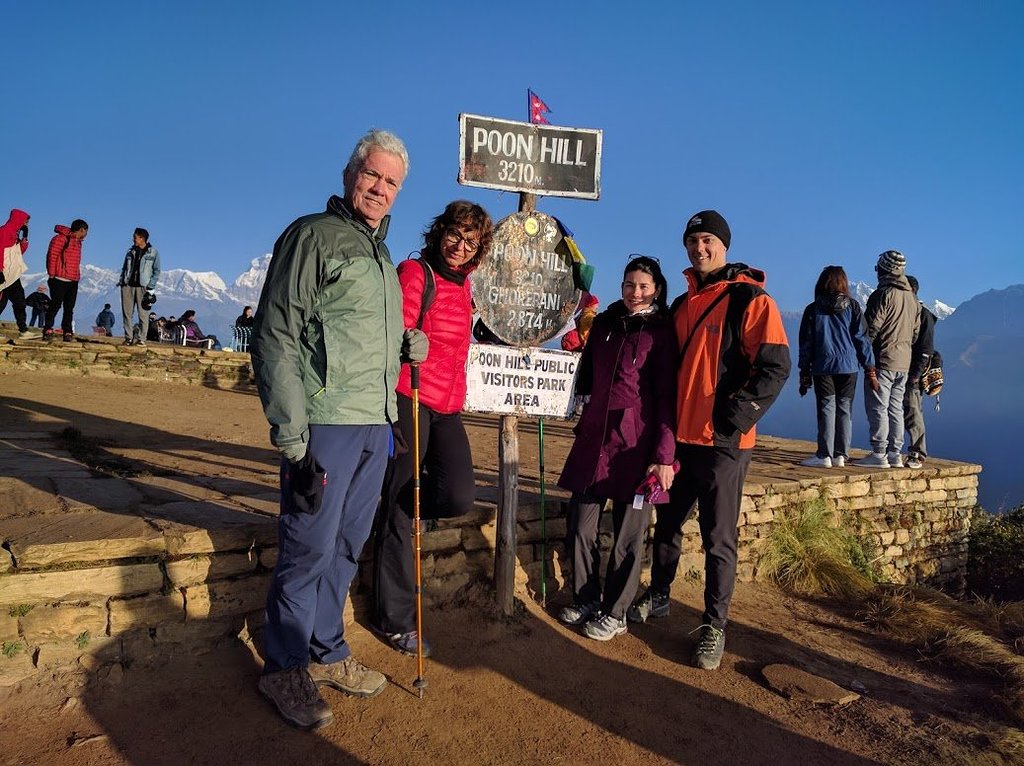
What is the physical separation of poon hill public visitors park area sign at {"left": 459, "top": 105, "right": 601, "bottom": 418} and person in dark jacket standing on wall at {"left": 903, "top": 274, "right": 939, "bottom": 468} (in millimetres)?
4495

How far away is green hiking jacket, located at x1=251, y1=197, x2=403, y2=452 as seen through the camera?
2.30 metres

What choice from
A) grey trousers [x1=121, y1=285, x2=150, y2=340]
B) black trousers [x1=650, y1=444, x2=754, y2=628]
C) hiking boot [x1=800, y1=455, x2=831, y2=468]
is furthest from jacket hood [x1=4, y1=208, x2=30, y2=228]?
hiking boot [x1=800, y1=455, x2=831, y2=468]

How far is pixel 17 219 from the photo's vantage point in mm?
8945

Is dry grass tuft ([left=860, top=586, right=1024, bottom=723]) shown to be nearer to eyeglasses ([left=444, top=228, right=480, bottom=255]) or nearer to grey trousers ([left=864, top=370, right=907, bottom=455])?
grey trousers ([left=864, top=370, right=907, bottom=455])

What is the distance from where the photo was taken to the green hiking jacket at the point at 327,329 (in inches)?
90.7

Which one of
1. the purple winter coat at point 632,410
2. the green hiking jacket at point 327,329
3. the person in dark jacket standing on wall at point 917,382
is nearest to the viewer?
the green hiking jacket at point 327,329

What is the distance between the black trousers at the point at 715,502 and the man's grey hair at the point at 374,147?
6.78 ft

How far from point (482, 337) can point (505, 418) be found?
1.62 ft

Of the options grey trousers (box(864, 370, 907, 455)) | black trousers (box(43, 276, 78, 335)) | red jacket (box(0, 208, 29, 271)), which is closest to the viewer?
grey trousers (box(864, 370, 907, 455))

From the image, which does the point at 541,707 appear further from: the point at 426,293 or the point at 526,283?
the point at 526,283

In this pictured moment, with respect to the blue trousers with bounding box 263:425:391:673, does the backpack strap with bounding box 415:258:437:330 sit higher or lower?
higher

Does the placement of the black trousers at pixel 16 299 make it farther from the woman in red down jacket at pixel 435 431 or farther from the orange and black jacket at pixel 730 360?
the orange and black jacket at pixel 730 360

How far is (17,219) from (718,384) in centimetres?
1009

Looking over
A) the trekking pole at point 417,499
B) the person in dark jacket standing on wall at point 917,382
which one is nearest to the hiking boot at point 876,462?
the person in dark jacket standing on wall at point 917,382
